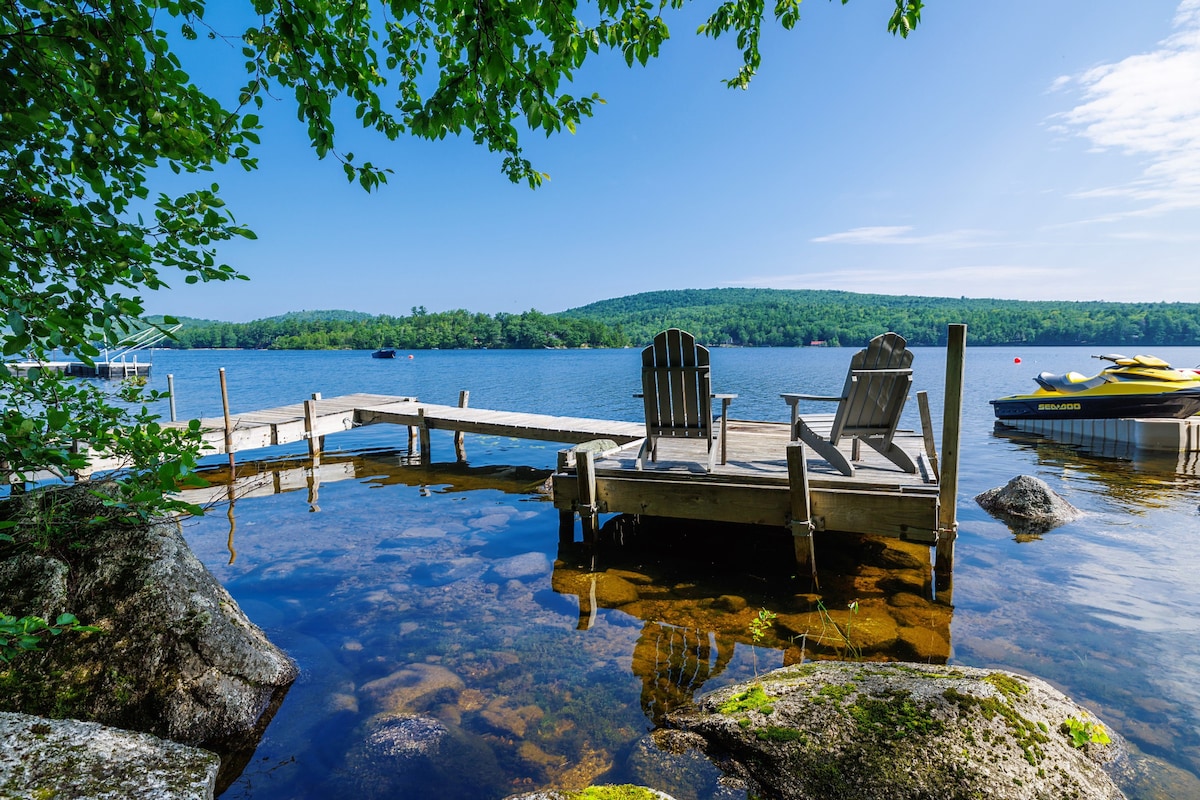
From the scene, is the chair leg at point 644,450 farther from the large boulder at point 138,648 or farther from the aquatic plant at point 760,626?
the large boulder at point 138,648

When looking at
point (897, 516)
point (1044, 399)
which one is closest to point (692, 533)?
point (897, 516)

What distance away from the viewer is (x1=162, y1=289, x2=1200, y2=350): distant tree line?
2886 inches

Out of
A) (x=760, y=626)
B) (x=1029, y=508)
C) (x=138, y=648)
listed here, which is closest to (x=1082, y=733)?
(x=760, y=626)

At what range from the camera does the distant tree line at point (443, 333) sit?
333ft

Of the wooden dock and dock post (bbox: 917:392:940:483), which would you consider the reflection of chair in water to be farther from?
dock post (bbox: 917:392:940:483)

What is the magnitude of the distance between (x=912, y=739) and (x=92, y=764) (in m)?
3.46

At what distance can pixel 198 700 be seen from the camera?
11.1 feet

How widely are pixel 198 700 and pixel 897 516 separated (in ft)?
16.4

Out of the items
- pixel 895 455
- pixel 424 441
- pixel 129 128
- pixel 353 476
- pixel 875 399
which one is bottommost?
pixel 353 476

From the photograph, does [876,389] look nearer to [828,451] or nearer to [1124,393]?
[828,451]

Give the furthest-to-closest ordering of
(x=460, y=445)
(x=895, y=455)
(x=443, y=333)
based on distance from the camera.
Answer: (x=443, y=333), (x=460, y=445), (x=895, y=455)

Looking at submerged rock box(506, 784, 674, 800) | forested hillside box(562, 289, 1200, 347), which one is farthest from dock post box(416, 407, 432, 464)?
forested hillside box(562, 289, 1200, 347)

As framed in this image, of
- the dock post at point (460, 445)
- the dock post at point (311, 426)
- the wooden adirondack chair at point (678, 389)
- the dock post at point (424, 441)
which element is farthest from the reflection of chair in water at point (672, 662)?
the dock post at point (311, 426)

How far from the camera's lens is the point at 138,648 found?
335 centimetres
